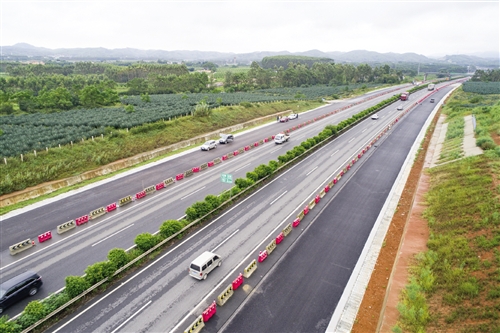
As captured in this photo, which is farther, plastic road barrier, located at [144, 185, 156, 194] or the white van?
plastic road barrier, located at [144, 185, 156, 194]

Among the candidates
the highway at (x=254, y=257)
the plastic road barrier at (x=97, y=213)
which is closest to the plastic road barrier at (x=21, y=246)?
the plastic road barrier at (x=97, y=213)

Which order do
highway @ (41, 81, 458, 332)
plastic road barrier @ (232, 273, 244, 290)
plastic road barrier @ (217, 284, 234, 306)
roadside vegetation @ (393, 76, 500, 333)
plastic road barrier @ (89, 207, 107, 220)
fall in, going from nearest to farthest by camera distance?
roadside vegetation @ (393, 76, 500, 333) < highway @ (41, 81, 458, 332) < plastic road barrier @ (217, 284, 234, 306) < plastic road barrier @ (232, 273, 244, 290) < plastic road barrier @ (89, 207, 107, 220)

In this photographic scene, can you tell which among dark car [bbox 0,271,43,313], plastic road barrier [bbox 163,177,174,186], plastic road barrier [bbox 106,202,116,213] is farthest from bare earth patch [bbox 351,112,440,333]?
plastic road barrier [bbox 163,177,174,186]

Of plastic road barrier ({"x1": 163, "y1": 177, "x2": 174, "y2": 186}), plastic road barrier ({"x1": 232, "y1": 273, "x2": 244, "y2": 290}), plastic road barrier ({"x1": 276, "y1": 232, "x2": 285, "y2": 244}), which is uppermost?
plastic road barrier ({"x1": 163, "y1": 177, "x2": 174, "y2": 186})

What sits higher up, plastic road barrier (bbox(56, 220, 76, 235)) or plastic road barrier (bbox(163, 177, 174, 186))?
plastic road barrier (bbox(163, 177, 174, 186))

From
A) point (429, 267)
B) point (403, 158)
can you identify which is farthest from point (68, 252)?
point (403, 158)

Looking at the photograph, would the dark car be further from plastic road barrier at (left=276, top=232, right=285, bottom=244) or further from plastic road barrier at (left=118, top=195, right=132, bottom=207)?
plastic road barrier at (left=276, top=232, right=285, bottom=244)

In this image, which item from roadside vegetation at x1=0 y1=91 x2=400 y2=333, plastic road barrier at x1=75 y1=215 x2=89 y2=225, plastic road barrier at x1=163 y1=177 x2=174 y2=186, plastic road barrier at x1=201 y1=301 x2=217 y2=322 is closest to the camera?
roadside vegetation at x1=0 y1=91 x2=400 y2=333

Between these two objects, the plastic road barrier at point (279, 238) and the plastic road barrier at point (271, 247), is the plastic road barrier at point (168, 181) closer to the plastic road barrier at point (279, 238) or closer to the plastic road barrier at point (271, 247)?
the plastic road barrier at point (279, 238)

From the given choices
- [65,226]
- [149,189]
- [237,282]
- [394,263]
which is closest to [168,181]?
[149,189]
